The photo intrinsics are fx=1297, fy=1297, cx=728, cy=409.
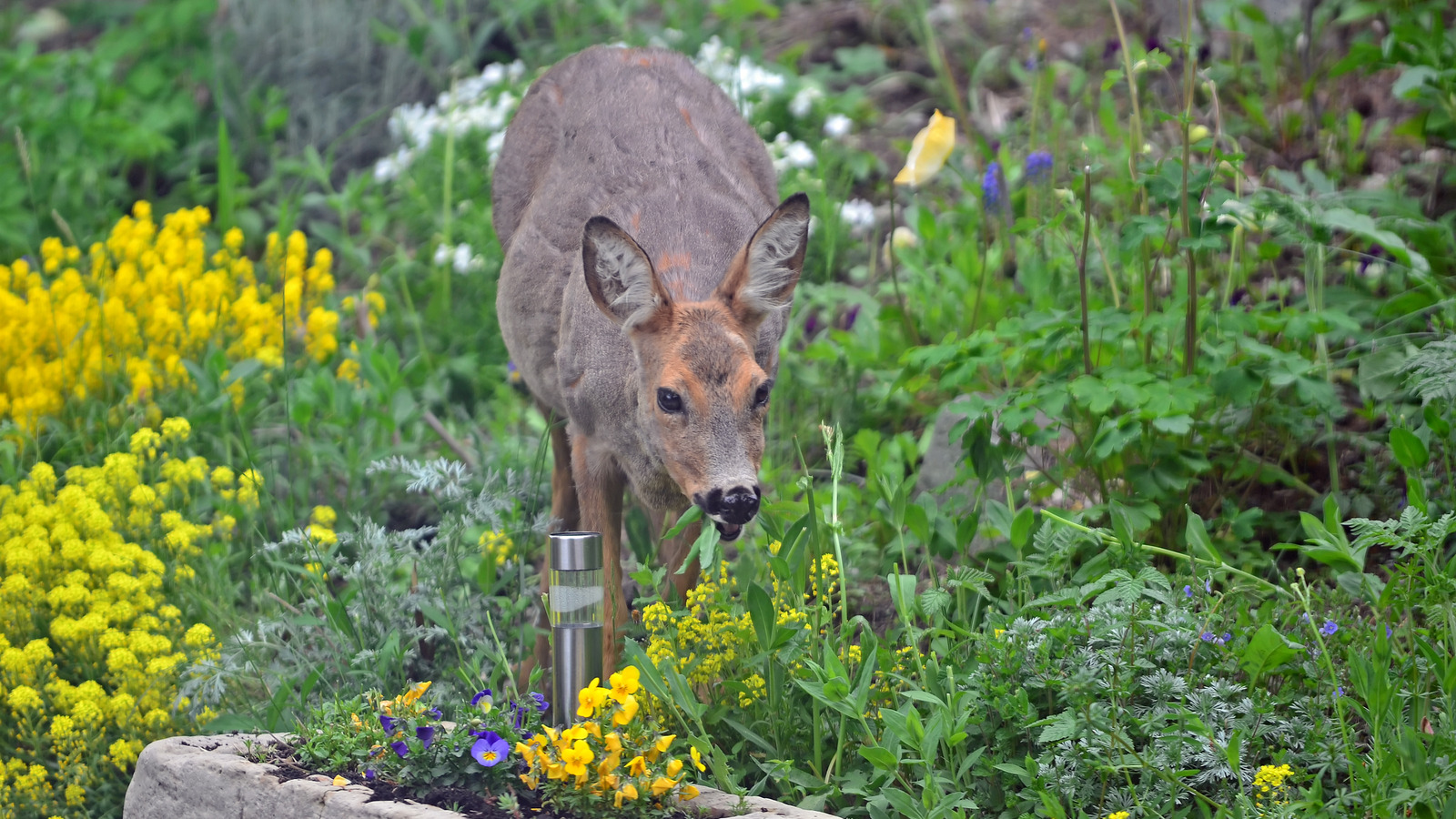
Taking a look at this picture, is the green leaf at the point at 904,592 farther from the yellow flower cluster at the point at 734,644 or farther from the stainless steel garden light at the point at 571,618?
the stainless steel garden light at the point at 571,618

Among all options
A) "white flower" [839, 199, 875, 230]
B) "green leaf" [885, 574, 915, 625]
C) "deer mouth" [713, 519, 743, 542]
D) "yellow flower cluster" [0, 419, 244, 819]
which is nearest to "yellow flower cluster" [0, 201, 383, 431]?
"yellow flower cluster" [0, 419, 244, 819]

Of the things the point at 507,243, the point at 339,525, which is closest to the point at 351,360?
the point at 339,525

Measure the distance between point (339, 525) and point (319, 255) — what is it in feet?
4.58

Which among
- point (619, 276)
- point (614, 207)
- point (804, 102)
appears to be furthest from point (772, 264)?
point (804, 102)

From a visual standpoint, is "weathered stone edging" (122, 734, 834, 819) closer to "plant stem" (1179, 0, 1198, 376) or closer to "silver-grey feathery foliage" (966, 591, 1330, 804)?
"silver-grey feathery foliage" (966, 591, 1330, 804)

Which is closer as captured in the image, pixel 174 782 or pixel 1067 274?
pixel 174 782

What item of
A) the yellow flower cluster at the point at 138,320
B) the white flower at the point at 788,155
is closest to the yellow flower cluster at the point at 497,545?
the yellow flower cluster at the point at 138,320

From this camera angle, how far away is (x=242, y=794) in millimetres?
3096

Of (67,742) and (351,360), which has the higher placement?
(351,360)

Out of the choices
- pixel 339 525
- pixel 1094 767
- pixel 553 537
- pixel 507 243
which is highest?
pixel 507 243

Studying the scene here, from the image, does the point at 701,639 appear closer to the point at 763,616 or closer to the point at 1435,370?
the point at 763,616

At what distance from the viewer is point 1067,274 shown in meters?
5.67

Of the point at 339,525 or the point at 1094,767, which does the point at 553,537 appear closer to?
the point at 1094,767

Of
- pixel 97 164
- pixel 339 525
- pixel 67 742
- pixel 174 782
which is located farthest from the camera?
pixel 97 164
